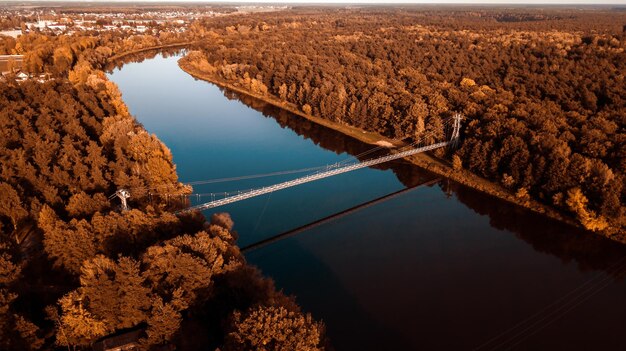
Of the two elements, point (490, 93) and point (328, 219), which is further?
point (490, 93)

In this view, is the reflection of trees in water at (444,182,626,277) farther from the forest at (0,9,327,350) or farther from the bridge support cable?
the forest at (0,9,327,350)

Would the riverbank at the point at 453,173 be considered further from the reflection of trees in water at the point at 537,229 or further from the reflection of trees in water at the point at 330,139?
the reflection of trees in water at the point at 330,139

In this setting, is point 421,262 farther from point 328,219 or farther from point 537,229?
point 537,229

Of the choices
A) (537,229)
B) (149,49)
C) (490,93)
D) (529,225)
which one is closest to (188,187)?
(529,225)

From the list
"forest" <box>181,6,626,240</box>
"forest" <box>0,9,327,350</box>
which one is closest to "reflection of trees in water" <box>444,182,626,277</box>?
"forest" <box>181,6,626,240</box>

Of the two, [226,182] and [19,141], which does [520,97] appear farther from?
[19,141]
